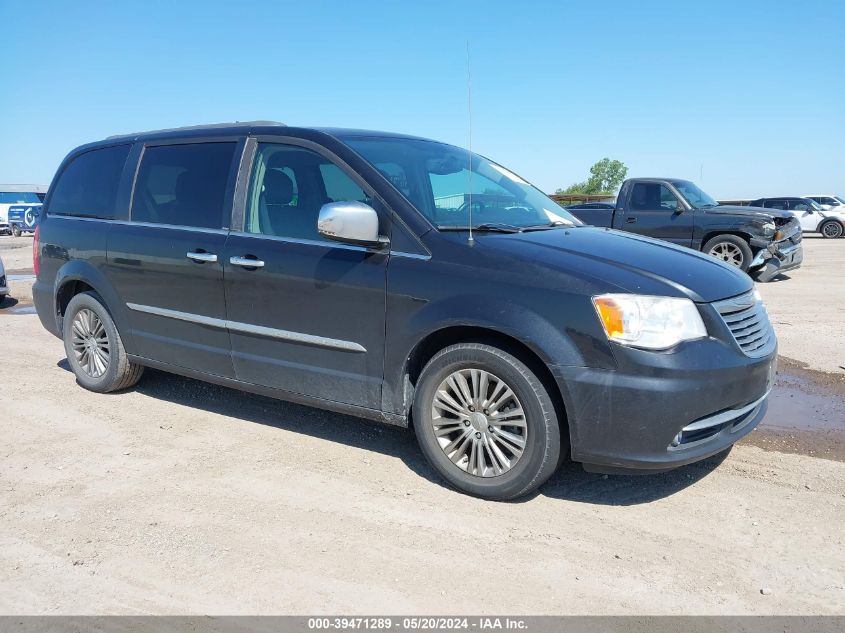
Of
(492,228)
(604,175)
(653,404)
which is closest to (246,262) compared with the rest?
(492,228)

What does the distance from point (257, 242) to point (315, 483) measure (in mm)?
1468

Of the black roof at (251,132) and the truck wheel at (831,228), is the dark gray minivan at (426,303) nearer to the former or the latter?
the black roof at (251,132)

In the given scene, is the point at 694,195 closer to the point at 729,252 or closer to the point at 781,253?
the point at 729,252

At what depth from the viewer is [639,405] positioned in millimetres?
3113

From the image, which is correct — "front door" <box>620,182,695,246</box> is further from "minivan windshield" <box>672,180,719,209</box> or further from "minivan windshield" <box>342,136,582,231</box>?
"minivan windshield" <box>342,136,582,231</box>

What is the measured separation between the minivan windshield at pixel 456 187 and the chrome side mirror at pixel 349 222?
305 millimetres

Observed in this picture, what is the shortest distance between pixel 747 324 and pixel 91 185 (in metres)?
4.72

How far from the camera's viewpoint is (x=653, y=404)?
3.10 m

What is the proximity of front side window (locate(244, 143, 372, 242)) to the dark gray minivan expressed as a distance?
0.01m

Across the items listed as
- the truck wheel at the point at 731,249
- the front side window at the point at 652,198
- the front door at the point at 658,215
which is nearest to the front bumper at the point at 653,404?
the truck wheel at the point at 731,249

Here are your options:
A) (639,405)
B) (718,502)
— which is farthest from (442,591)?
(718,502)

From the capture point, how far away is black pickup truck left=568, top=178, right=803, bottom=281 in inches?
456

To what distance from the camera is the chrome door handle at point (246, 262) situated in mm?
4129

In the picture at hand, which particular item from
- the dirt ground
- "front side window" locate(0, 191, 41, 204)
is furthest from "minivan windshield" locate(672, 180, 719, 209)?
"front side window" locate(0, 191, 41, 204)
